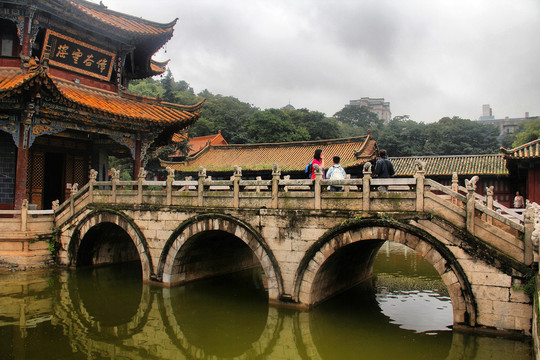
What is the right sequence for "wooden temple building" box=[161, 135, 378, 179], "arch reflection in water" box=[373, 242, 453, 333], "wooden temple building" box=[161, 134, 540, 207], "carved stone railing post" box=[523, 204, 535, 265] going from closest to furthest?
"carved stone railing post" box=[523, 204, 535, 265], "arch reflection in water" box=[373, 242, 453, 333], "wooden temple building" box=[161, 135, 378, 179], "wooden temple building" box=[161, 134, 540, 207]

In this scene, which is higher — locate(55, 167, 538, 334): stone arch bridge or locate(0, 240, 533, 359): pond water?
locate(55, 167, 538, 334): stone arch bridge

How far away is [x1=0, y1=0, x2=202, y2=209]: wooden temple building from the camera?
13.8 m

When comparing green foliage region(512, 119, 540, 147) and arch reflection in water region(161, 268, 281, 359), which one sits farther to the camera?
green foliage region(512, 119, 540, 147)

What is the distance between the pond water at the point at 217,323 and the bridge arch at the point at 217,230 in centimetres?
59

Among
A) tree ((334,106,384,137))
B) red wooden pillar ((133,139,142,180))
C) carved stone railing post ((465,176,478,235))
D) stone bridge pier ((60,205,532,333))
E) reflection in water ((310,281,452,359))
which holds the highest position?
tree ((334,106,384,137))

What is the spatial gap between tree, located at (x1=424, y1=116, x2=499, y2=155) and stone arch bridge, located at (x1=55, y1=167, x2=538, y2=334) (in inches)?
1716

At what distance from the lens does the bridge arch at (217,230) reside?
10633 mm

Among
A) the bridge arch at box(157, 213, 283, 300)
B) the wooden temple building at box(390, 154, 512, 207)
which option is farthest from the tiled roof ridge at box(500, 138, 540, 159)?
the wooden temple building at box(390, 154, 512, 207)

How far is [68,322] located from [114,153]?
1271 cm

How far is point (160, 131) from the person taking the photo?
1694cm

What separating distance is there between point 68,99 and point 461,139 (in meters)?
52.1

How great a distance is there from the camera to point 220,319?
34.8 feet

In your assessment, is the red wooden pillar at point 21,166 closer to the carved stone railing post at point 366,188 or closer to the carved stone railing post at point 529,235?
the carved stone railing post at point 366,188

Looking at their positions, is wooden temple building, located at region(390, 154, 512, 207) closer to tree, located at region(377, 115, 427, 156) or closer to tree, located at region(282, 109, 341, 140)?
tree, located at region(377, 115, 427, 156)
